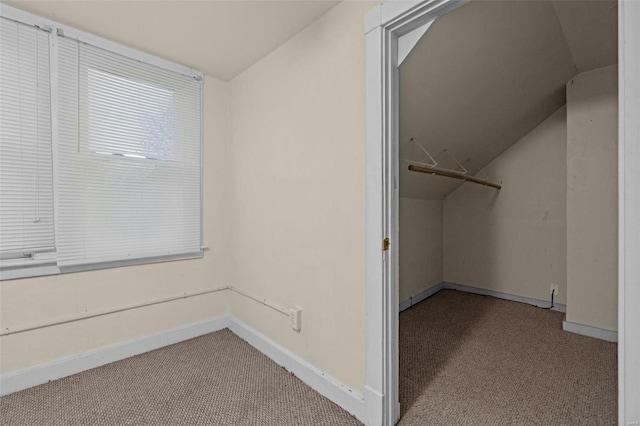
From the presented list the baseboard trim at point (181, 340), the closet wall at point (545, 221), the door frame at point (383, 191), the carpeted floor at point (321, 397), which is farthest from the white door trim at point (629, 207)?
the closet wall at point (545, 221)

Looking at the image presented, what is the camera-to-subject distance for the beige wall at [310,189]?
1.59 meters

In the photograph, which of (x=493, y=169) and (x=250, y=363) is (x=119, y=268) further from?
(x=493, y=169)

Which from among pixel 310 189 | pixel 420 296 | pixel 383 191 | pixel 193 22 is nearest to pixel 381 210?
pixel 383 191

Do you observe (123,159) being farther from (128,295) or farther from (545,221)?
(545,221)

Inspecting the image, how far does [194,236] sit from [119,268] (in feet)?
1.77

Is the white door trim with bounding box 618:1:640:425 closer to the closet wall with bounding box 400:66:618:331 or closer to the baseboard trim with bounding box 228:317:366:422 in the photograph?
the baseboard trim with bounding box 228:317:366:422

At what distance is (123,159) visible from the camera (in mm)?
2109

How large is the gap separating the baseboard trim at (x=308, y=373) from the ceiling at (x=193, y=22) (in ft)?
6.58

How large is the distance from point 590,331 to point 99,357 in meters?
3.64

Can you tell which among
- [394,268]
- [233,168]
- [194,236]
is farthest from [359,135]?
[194,236]

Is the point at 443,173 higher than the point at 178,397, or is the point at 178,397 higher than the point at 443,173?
the point at 443,173

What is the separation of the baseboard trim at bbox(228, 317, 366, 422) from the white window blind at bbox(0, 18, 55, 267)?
141 cm

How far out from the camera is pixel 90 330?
2.02m

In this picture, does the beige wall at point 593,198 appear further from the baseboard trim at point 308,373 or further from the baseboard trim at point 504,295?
the baseboard trim at point 308,373
